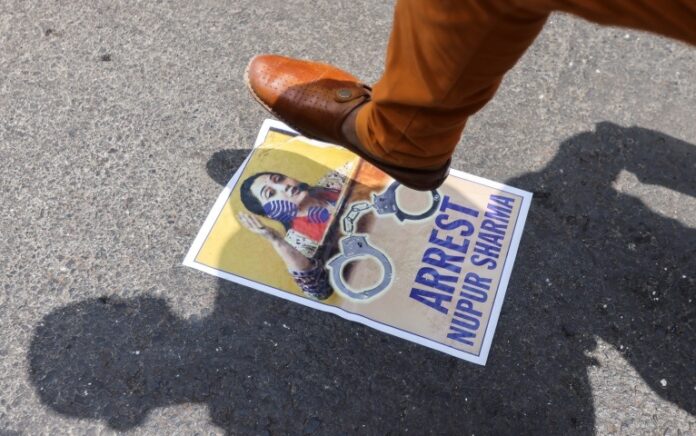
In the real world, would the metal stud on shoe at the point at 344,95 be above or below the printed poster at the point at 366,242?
above

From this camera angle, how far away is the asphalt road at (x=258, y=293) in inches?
53.9

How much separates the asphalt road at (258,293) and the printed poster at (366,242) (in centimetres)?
4

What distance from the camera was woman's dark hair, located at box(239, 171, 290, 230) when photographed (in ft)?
5.25

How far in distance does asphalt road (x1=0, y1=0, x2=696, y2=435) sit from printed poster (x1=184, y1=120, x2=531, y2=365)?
38mm

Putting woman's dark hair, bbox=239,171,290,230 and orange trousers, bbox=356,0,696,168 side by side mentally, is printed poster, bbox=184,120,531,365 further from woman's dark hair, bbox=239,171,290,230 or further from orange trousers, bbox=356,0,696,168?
orange trousers, bbox=356,0,696,168

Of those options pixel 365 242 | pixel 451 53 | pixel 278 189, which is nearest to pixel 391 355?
pixel 365 242

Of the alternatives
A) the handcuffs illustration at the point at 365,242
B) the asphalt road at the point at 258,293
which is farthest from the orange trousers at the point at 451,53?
the asphalt road at the point at 258,293

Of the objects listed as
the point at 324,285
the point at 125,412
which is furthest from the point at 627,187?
the point at 125,412

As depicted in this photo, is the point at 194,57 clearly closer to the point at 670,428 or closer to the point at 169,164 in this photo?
the point at 169,164

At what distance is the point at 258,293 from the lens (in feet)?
4.88

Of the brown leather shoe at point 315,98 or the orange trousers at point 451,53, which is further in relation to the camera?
the brown leather shoe at point 315,98

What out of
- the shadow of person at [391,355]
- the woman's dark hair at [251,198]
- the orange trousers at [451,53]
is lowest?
the shadow of person at [391,355]

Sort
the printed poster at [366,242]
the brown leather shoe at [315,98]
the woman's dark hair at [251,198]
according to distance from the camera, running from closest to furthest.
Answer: the brown leather shoe at [315,98]
the printed poster at [366,242]
the woman's dark hair at [251,198]

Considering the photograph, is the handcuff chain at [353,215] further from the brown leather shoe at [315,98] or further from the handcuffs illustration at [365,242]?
the brown leather shoe at [315,98]
